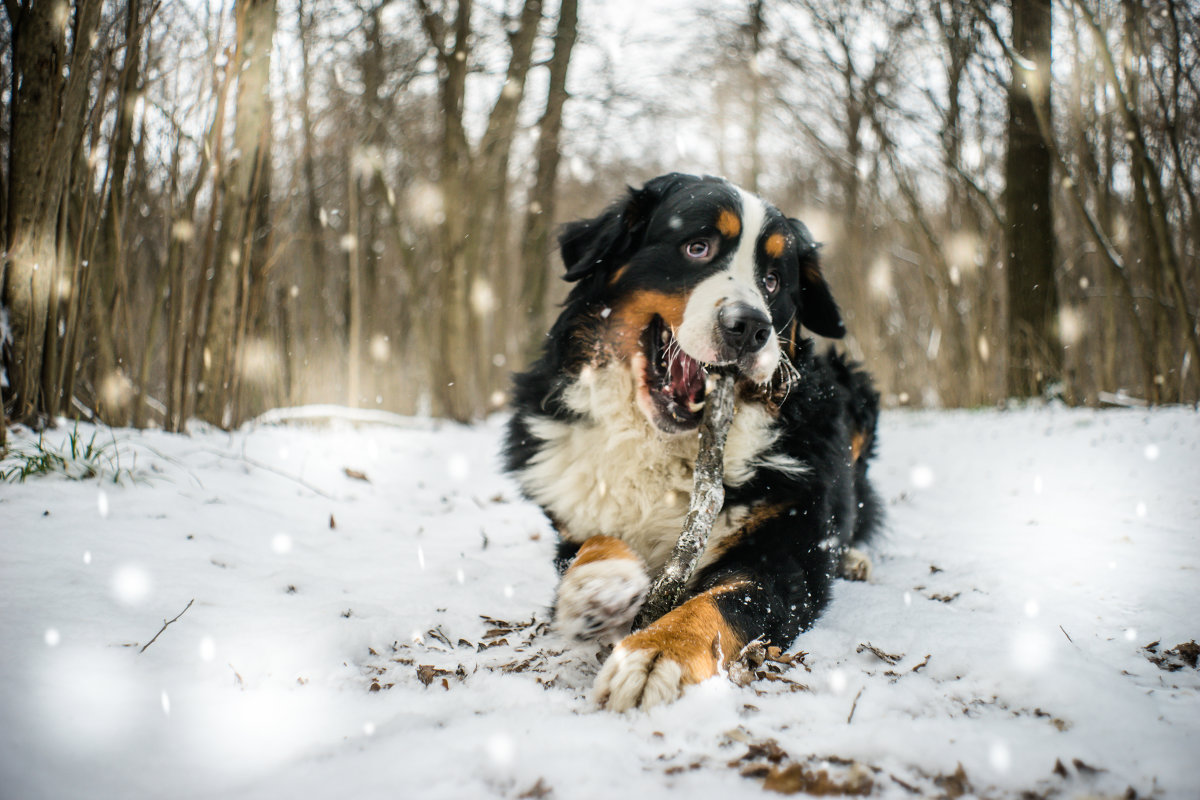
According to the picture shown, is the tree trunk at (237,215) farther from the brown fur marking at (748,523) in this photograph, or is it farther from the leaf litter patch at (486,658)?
the brown fur marking at (748,523)

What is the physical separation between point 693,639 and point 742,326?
104 centimetres

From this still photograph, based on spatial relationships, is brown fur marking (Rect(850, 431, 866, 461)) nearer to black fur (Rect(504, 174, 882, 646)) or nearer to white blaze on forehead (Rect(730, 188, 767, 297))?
black fur (Rect(504, 174, 882, 646))

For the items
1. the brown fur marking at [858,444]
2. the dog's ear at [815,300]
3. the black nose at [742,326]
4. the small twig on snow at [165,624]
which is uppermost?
the dog's ear at [815,300]

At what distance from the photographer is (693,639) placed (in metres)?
1.68

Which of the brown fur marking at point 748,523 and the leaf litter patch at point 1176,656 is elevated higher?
the brown fur marking at point 748,523

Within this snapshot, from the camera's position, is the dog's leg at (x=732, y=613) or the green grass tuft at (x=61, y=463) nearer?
the dog's leg at (x=732, y=613)

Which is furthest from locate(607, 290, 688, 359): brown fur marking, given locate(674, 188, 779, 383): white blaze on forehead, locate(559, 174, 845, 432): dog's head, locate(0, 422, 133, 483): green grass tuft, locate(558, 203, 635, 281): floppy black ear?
locate(0, 422, 133, 483): green grass tuft

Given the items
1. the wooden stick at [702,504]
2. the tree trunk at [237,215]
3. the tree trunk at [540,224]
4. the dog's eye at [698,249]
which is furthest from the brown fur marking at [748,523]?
the tree trunk at [540,224]

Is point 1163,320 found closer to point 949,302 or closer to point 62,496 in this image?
point 949,302

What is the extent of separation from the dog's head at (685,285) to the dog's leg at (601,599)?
2.03 feet

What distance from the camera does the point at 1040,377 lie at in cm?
730

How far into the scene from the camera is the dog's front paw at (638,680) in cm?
153

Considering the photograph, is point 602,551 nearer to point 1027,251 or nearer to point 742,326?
point 742,326

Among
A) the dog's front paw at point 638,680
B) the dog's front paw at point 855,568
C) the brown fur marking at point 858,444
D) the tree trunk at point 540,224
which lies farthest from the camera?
the tree trunk at point 540,224
